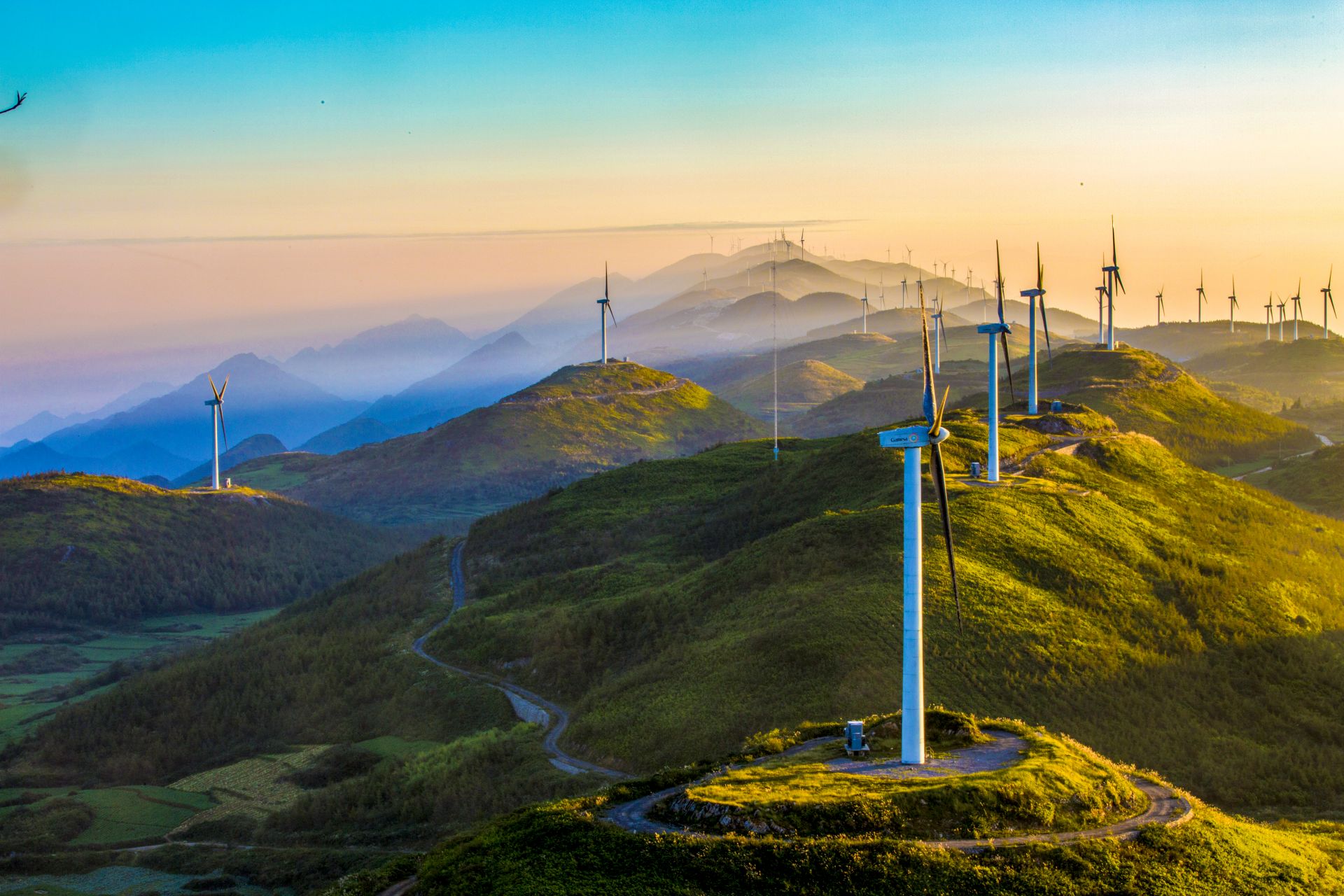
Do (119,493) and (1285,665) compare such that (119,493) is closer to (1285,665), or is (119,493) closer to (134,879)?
(134,879)

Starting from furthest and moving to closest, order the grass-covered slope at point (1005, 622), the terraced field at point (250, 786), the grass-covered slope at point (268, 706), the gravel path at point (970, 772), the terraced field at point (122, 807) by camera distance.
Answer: the grass-covered slope at point (268, 706)
the terraced field at point (250, 786)
the terraced field at point (122, 807)
the grass-covered slope at point (1005, 622)
the gravel path at point (970, 772)

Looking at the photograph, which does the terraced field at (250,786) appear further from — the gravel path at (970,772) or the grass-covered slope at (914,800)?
the grass-covered slope at (914,800)

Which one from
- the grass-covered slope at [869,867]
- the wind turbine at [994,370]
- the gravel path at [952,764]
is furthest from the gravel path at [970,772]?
the wind turbine at [994,370]

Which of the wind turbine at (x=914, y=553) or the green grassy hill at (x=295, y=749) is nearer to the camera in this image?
the wind turbine at (x=914, y=553)

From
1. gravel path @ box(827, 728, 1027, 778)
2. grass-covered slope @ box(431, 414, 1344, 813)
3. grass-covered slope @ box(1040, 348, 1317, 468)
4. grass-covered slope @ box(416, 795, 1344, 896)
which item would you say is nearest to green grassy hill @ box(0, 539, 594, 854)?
grass-covered slope @ box(431, 414, 1344, 813)

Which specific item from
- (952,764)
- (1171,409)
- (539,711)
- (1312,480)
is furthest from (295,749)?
(1171,409)

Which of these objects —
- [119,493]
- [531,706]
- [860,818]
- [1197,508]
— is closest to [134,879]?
[531,706]
